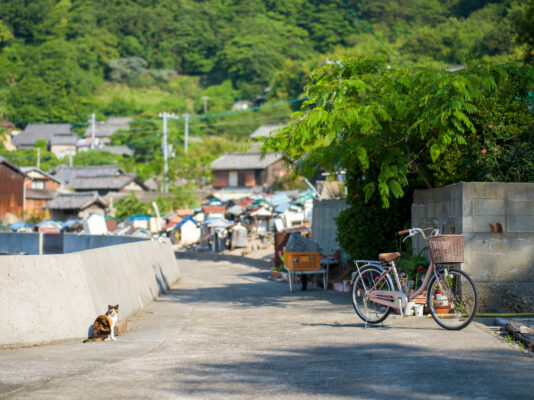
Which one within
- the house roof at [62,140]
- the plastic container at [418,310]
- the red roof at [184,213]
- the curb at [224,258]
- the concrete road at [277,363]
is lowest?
the curb at [224,258]

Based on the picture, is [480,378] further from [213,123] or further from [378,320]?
[213,123]

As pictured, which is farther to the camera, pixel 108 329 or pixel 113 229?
pixel 113 229

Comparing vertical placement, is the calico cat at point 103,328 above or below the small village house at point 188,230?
below

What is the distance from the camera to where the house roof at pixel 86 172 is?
82375 millimetres

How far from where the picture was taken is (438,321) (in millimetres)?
10289

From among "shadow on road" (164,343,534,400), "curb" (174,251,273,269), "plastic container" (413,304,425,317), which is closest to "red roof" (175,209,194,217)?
"curb" (174,251,273,269)

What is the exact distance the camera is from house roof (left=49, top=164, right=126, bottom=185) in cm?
8238

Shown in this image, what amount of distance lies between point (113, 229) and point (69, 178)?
98.4 feet

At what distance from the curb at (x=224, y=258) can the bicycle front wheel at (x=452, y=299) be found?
20025mm

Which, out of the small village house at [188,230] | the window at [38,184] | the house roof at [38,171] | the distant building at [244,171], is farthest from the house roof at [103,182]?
the small village house at [188,230]

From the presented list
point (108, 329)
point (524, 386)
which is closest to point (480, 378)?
point (524, 386)

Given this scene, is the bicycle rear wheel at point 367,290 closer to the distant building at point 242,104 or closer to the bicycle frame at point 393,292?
the bicycle frame at point 393,292

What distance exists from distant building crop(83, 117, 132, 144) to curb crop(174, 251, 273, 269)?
8302 centimetres

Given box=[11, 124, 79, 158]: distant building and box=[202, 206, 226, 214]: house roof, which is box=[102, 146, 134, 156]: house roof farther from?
box=[202, 206, 226, 214]: house roof
